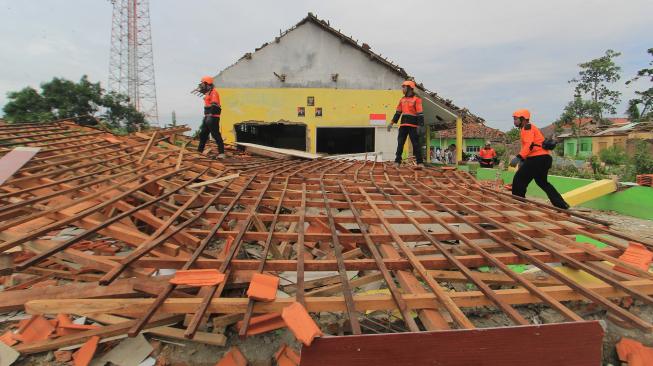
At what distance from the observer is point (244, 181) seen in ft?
14.8

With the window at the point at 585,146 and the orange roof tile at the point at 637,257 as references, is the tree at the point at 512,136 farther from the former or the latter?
the orange roof tile at the point at 637,257

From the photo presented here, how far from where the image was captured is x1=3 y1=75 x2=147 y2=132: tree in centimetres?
1692

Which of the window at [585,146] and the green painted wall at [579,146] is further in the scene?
the window at [585,146]

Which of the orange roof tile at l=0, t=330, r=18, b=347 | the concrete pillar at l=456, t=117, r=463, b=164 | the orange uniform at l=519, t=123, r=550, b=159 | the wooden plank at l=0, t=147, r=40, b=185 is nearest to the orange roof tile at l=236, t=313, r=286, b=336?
the orange roof tile at l=0, t=330, r=18, b=347

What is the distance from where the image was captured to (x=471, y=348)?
136cm

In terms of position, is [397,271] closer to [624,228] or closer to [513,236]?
[513,236]

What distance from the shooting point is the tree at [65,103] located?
55.5 feet

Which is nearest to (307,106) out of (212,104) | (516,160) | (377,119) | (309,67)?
(309,67)

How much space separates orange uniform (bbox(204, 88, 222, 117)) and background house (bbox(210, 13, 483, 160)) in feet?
24.7

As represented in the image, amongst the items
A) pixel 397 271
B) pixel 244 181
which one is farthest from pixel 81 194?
pixel 397 271

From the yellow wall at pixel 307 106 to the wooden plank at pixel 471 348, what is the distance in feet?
43.8

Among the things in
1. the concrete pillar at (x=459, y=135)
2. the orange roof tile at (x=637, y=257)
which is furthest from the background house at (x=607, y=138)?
the orange roof tile at (x=637, y=257)

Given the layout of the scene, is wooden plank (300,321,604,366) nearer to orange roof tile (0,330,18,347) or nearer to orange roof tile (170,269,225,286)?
orange roof tile (170,269,225,286)

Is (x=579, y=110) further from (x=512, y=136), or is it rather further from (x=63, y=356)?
(x=63, y=356)
